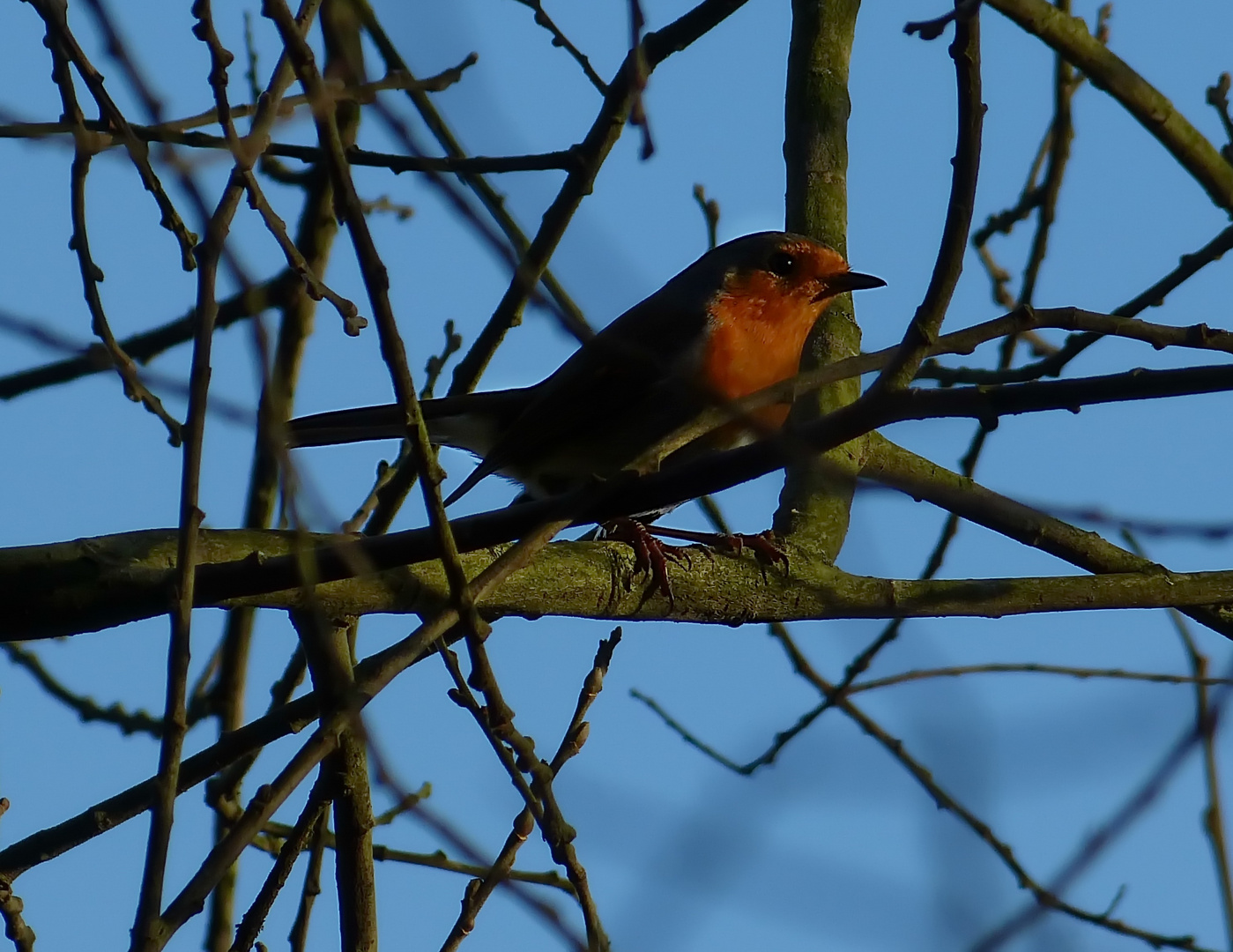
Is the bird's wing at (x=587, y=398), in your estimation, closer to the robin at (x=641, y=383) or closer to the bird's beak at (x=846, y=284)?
the robin at (x=641, y=383)

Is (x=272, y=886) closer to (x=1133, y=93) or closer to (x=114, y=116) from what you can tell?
(x=114, y=116)

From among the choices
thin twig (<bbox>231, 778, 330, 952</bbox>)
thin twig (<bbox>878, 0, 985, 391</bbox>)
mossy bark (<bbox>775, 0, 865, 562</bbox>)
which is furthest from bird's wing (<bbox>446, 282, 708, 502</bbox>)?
thin twig (<bbox>878, 0, 985, 391</bbox>)

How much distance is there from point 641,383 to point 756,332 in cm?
55

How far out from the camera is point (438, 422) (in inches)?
238

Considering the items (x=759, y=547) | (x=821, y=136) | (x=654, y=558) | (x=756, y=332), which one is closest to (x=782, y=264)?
(x=756, y=332)

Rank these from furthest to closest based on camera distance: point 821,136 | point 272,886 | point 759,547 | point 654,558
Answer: point 821,136 < point 759,547 < point 654,558 < point 272,886

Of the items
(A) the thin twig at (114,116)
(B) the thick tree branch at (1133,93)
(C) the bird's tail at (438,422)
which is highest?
(C) the bird's tail at (438,422)

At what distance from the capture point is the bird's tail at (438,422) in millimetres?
5801

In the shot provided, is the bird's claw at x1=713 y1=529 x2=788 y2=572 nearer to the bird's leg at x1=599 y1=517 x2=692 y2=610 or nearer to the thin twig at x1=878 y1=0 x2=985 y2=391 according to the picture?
the bird's leg at x1=599 y1=517 x2=692 y2=610

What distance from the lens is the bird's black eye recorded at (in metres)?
5.92

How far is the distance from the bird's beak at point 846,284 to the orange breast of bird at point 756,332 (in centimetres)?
6

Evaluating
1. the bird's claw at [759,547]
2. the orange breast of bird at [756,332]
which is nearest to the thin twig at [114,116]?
the bird's claw at [759,547]

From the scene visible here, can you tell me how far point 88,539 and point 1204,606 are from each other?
3.30m

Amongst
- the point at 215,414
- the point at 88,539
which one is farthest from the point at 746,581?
the point at 88,539
